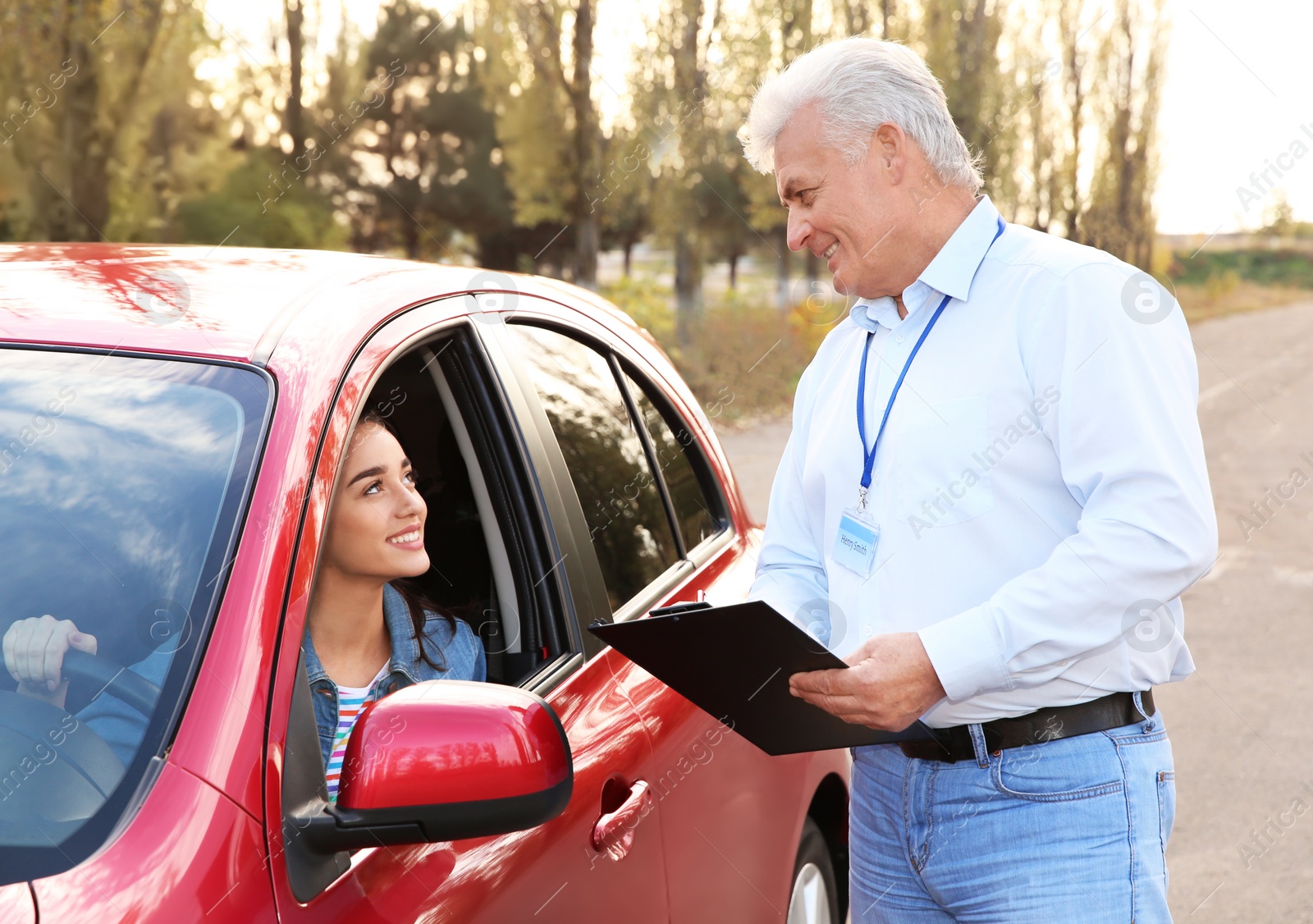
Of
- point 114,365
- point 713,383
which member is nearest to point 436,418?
point 114,365

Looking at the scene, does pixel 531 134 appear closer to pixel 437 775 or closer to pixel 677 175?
pixel 677 175

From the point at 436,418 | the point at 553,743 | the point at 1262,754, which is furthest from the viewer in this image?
the point at 1262,754

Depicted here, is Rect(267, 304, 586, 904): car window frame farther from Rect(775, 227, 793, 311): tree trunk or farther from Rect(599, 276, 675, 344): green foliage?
Rect(775, 227, 793, 311): tree trunk

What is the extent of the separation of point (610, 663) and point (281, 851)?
91 cm

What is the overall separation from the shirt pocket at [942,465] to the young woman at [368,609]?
818 millimetres

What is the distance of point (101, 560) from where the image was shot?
1.43 meters

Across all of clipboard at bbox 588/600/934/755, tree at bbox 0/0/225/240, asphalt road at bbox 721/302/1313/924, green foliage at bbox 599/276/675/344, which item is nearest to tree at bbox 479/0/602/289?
green foliage at bbox 599/276/675/344

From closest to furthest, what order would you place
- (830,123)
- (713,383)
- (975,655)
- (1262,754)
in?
(975,655) < (830,123) < (1262,754) < (713,383)

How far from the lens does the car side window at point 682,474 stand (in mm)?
2746

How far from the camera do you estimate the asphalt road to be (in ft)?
13.5

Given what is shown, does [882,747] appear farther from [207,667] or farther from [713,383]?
[713,383]

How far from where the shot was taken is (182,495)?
145 cm

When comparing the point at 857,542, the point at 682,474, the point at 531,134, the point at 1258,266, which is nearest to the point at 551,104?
the point at 531,134

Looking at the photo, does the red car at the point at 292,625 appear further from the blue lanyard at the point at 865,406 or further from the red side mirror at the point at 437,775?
the blue lanyard at the point at 865,406
